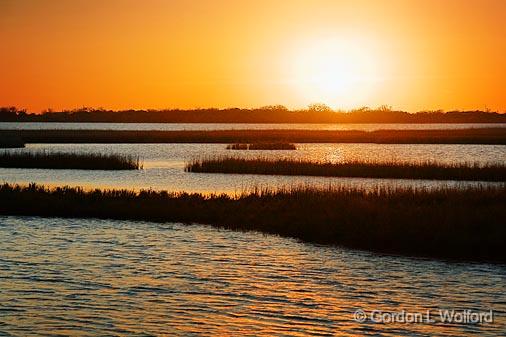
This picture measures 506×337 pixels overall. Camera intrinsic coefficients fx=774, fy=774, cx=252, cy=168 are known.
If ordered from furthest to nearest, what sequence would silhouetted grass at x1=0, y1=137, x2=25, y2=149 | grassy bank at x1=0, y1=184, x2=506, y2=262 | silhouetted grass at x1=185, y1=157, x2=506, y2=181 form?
silhouetted grass at x1=0, y1=137, x2=25, y2=149 → silhouetted grass at x1=185, y1=157, x2=506, y2=181 → grassy bank at x1=0, y1=184, x2=506, y2=262

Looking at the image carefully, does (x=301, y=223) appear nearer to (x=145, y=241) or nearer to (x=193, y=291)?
(x=145, y=241)

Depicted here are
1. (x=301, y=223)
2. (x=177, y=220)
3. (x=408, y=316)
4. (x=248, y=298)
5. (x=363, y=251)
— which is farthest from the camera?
(x=177, y=220)

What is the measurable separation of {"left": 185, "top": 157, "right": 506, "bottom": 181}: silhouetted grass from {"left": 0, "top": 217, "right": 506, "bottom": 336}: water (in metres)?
23.6

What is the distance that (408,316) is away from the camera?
49.1ft

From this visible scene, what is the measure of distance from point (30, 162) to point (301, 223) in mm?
33179

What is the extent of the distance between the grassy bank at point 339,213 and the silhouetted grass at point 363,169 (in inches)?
614

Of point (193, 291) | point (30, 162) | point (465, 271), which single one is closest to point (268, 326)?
point (193, 291)

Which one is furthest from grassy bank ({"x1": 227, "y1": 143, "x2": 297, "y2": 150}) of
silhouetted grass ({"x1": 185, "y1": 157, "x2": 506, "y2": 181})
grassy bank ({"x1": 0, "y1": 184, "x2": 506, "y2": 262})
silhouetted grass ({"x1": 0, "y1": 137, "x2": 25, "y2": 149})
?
grassy bank ({"x1": 0, "y1": 184, "x2": 506, "y2": 262})

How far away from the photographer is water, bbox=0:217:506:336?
1431cm

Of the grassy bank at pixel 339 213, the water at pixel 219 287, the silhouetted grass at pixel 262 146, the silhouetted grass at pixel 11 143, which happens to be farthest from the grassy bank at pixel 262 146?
the water at pixel 219 287

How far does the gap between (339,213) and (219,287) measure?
881 cm

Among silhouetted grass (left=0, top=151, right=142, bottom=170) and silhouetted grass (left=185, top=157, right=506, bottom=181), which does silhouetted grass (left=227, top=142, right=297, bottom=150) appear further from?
silhouetted grass (left=185, top=157, right=506, bottom=181)

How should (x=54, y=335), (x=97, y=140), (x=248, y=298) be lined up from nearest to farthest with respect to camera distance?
1. (x=54, y=335)
2. (x=248, y=298)
3. (x=97, y=140)

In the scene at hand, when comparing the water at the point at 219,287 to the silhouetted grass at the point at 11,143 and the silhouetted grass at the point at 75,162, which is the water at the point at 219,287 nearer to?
the silhouetted grass at the point at 75,162
